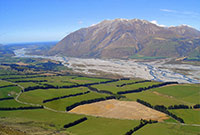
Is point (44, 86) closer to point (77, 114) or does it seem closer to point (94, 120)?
point (77, 114)

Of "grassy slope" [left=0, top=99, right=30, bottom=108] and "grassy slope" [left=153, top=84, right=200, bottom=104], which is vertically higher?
"grassy slope" [left=153, top=84, right=200, bottom=104]

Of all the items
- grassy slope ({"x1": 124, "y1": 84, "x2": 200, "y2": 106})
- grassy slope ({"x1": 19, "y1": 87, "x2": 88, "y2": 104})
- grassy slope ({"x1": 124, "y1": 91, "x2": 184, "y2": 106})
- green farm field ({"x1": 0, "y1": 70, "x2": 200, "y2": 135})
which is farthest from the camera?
grassy slope ({"x1": 19, "y1": 87, "x2": 88, "y2": 104})

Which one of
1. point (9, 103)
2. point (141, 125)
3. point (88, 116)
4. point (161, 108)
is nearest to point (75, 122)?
point (88, 116)

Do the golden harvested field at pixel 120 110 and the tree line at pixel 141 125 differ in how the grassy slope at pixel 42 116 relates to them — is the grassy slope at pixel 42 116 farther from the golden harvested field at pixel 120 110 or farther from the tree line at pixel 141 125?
the tree line at pixel 141 125

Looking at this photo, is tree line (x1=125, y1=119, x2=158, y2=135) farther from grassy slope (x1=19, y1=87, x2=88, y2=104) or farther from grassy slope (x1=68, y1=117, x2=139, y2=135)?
grassy slope (x1=19, y1=87, x2=88, y2=104)

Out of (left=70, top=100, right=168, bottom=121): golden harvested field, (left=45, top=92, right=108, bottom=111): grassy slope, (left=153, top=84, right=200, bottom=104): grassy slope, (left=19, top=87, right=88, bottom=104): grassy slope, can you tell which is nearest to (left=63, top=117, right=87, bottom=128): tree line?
(left=70, top=100, right=168, bottom=121): golden harvested field

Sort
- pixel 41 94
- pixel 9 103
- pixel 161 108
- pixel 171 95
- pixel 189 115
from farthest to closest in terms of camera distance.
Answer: pixel 41 94 → pixel 171 95 → pixel 9 103 → pixel 161 108 → pixel 189 115

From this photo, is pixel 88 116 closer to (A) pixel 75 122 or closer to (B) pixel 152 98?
(A) pixel 75 122

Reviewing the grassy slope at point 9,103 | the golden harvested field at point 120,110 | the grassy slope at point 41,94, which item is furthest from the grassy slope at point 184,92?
the grassy slope at point 9,103
